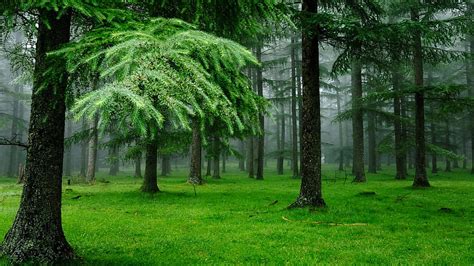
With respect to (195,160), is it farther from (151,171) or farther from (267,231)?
(267,231)

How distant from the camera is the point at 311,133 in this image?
12.1 m

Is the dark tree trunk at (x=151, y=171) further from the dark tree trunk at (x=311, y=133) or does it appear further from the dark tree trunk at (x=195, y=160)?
the dark tree trunk at (x=311, y=133)

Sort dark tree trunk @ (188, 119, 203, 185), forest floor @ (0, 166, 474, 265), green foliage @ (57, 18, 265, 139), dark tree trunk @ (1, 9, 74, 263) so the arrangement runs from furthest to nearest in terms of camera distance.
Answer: dark tree trunk @ (188, 119, 203, 185), forest floor @ (0, 166, 474, 265), dark tree trunk @ (1, 9, 74, 263), green foliage @ (57, 18, 265, 139)

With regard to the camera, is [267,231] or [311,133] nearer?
[267,231]

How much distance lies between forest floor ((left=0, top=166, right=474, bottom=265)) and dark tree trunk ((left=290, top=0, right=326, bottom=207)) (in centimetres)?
80

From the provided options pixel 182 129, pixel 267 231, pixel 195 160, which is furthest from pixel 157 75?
pixel 195 160

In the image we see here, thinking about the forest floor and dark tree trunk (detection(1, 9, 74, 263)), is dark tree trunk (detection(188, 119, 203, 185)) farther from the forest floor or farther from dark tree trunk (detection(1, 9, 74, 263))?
dark tree trunk (detection(1, 9, 74, 263))

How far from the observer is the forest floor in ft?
23.7

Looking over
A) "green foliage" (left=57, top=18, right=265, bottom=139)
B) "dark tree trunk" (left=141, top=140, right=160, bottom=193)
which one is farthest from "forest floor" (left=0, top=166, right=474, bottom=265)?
→ "green foliage" (left=57, top=18, right=265, bottom=139)

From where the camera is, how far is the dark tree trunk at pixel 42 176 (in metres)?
6.10

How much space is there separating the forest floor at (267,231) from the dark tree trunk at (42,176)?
467 mm

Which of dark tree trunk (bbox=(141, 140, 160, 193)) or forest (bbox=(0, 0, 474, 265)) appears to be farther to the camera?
dark tree trunk (bbox=(141, 140, 160, 193))

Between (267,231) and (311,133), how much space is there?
13.0 ft

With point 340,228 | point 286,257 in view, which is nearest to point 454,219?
point 340,228
